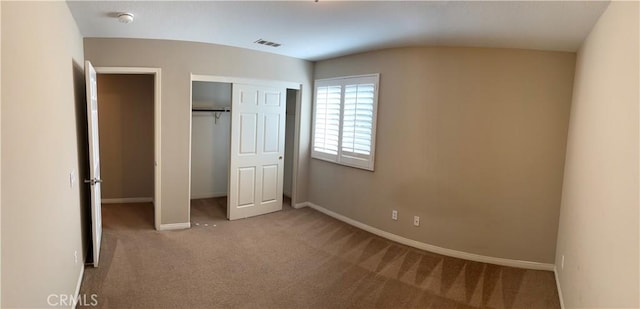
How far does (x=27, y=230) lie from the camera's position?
5.52ft

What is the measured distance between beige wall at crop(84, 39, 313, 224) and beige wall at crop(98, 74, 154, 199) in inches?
57.7

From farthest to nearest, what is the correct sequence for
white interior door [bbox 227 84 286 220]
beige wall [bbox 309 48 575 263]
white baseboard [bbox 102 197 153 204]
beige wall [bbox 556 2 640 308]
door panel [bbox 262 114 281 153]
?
white baseboard [bbox 102 197 153 204] → door panel [bbox 262 114 281 153] → white interior door [bbox 227 84 286 220] → beige wall [bbox 309 48 575 263] → beige wall [bbox 556 2 640 308]

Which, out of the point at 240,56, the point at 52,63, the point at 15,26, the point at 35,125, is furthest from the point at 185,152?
the point at 15,26

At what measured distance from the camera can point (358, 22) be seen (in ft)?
10.1

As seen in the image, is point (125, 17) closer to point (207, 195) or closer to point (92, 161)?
point (92, 161)

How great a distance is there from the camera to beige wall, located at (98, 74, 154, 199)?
209 inches

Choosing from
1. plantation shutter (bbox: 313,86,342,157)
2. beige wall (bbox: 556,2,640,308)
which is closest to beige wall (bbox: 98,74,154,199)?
plantation shutter (bbox: 313,86,342,157)

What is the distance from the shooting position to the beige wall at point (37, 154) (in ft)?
4.81

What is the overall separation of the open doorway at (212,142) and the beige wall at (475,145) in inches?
76.9

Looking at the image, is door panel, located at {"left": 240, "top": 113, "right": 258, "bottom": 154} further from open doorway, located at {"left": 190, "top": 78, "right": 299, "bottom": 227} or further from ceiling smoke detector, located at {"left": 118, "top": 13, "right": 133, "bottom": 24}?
ceiling smoke detector, located at {"left": 118, "top": 13, "right": 133, "bottom": 24}

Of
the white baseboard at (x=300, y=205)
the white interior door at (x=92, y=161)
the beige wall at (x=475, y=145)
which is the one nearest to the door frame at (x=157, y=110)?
the white interior door at (x=92, y=161)

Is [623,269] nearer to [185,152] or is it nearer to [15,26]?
[15,26]

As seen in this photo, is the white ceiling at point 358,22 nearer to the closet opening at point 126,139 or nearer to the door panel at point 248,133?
the door panel at point 248,133

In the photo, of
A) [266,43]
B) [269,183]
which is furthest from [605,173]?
[269,183]
